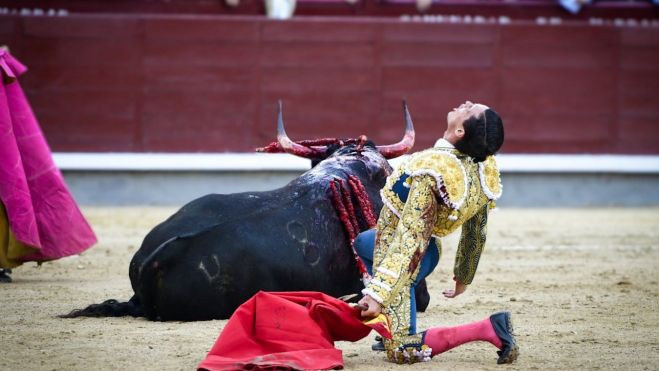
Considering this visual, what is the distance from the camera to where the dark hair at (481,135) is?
3.38 meters

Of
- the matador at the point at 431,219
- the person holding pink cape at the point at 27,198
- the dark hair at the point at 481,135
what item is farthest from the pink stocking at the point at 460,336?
the person holding pink cape at the point at 27,198

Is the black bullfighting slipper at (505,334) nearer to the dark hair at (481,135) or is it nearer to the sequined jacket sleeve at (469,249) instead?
the sequined jacket sleeve at (469,249)

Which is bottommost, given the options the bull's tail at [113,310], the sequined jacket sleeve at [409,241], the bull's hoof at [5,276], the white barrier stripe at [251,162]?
the white barrier stripe at [251,162]

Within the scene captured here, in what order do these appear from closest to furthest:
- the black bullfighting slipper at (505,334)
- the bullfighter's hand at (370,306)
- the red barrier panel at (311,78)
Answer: the bullfighter's hand at (370,306), the black bullfighting slipper at (505,334), the red barrier panel at (311,78)

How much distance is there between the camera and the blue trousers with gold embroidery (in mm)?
3475

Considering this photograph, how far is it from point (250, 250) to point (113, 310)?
1.87ft

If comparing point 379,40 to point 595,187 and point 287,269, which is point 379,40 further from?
point 287,269

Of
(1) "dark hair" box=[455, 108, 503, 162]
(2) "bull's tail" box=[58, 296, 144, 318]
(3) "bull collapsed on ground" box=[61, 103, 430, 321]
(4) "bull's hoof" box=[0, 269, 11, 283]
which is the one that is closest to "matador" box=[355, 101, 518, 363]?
(1) "dark hair" box=[455, 108, 503, 162]

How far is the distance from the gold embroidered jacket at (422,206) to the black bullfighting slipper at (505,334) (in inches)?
9.9

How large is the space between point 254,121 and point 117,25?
123 cm

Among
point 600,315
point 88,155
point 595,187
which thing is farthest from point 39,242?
point 595,187

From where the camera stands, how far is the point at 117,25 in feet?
31.2

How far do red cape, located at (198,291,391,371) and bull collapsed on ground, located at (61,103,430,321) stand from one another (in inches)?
24.9

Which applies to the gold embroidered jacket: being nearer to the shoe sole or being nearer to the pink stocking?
the pink stocking
